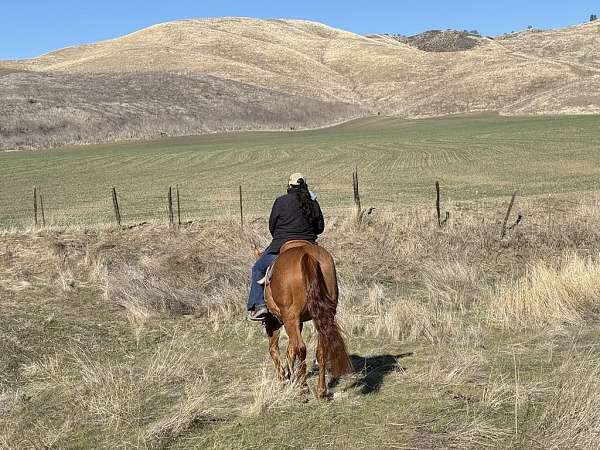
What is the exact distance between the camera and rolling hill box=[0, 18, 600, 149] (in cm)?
7044

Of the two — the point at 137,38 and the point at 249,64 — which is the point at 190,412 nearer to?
the point at 249,64

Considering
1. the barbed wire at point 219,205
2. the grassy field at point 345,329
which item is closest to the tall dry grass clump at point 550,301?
the grassy field at point 345,329

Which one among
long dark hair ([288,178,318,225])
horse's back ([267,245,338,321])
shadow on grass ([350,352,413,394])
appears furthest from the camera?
shadow on grass ([350,352,413,394])

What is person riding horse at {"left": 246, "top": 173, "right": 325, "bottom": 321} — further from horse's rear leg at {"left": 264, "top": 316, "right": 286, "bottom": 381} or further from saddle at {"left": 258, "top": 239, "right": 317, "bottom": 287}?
horse's rear leg at {"left": 264, "top": 316, "right": 286, "bottom": 381}

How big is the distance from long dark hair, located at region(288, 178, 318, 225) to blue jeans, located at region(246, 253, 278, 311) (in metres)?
0.67

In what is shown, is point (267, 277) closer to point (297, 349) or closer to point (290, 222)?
point (290, 222)

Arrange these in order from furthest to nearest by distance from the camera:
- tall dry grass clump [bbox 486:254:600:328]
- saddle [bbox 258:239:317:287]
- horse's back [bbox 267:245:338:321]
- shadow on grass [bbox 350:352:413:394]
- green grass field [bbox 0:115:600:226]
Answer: green grass field [bbox 0:115:600:226], tall dry grass clump [bbox 486:254:600:328], shadow on grass [bbox 350:352:413:394], saddle [bbox 258:239:317:287], horse's back [bbox 267:245:338:321]

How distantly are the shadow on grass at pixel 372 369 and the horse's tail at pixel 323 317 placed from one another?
3.01 feet

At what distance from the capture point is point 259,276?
358 inches

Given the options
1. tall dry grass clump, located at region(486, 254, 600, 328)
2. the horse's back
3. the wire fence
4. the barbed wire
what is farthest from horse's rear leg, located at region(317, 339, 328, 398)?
the barbed wire

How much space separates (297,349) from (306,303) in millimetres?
574

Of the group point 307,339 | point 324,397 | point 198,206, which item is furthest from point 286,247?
point 198,206

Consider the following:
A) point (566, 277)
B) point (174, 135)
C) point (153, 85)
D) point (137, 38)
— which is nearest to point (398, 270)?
point (566, 277)

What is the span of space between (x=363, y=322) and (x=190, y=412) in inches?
198
